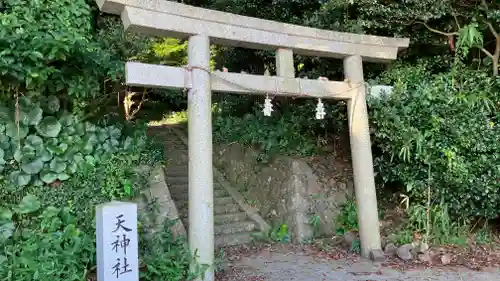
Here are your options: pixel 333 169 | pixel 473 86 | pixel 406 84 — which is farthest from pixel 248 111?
pixel 473 86

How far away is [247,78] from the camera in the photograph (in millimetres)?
5797

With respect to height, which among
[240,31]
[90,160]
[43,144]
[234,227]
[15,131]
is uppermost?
[240,31]

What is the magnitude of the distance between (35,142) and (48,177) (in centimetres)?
53

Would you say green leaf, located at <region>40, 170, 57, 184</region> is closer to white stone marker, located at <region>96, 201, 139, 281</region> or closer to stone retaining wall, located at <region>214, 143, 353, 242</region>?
white stone marker, located at <region>96, 201, 139, 281</region>

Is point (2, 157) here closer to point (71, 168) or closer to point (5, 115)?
point (5, 115)

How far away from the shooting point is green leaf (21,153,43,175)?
5.75 m

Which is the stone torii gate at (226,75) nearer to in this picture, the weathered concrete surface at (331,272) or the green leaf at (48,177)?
the weathered concrete surface at (331,272)

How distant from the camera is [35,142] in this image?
5895mm

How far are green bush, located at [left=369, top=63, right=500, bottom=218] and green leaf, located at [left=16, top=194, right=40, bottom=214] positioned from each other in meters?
5.23

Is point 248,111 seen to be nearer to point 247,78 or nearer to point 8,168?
point 247,78

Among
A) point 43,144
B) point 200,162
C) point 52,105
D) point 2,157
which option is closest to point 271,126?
point 200,162

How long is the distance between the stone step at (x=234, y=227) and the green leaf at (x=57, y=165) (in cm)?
270

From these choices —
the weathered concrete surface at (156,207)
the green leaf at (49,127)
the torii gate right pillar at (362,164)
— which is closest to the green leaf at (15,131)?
the green leaf at (49,127)

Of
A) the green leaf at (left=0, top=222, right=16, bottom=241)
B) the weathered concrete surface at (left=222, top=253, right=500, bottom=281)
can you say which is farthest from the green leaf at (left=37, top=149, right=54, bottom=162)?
the weathered concrete surface at (left=222, top=253, right=500, bottom=281)
